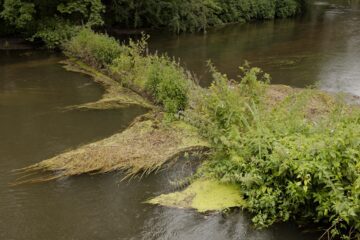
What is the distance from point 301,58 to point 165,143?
1170cm

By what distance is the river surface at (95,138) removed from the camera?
18.3 ft

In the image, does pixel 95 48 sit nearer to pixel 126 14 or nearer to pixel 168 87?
pixel 168 87

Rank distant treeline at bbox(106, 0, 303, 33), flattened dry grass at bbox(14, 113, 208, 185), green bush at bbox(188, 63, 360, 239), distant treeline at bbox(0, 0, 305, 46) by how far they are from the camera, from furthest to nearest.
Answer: distant treeline at bbox(106, 0, 303, 33) < distant treeline at bbox(0, 0, 305, 46) < flattened dry grass at bbox(14, 113, 208, 185) < green bush at bbox(188, 63, 360, 239)

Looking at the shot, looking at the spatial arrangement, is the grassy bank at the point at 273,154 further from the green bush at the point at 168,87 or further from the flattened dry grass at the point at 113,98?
the flattened dry grass at the point at 113,98

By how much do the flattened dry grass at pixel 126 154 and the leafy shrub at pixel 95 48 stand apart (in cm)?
553

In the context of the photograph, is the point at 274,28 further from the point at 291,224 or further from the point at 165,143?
the point at 291,224

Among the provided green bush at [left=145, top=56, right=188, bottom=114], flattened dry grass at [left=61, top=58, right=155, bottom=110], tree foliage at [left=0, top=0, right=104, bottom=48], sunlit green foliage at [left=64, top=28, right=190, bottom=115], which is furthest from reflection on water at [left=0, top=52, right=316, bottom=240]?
tree foliage at [left=0, top=0, right=104, bottom=48]

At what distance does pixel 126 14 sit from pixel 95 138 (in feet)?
51.6

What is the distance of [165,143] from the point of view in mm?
8055

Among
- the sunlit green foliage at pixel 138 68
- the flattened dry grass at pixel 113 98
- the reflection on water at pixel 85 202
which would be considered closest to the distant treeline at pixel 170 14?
the sunlit green foliage at pixel 138 68

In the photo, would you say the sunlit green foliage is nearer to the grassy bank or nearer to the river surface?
the grassy bank

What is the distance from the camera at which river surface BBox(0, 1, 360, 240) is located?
18.3 ft

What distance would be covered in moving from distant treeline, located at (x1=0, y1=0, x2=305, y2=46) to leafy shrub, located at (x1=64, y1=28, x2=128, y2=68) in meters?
1.90

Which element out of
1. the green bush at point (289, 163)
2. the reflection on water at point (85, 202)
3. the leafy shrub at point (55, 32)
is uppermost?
the leafy shrub at point (55, 32)
